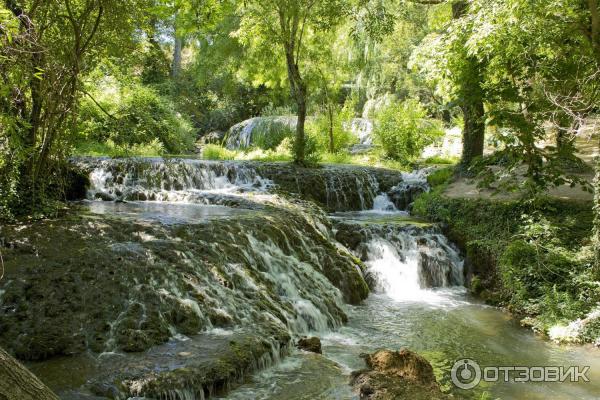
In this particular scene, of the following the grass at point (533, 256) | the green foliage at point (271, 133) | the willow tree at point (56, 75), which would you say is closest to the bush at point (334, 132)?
the green foliage at point (271, 133)

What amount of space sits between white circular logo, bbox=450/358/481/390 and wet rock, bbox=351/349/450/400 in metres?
0.59

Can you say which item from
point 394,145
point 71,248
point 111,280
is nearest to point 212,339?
point 111,280

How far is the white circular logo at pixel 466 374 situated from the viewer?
522cm

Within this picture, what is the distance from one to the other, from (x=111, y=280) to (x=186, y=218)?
105 inches

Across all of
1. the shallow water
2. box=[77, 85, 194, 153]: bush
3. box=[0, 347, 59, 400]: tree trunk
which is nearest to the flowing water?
the shallow water

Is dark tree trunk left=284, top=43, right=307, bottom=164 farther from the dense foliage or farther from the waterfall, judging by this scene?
the waterfall

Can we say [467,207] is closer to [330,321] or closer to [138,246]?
[330,321]

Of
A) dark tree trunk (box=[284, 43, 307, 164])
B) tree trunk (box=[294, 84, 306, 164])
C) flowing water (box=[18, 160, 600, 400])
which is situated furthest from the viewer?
tree trunk (box=[294, 84, 306, 164])

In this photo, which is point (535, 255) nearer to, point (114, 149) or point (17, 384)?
point (17, 384)

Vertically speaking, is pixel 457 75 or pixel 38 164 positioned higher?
pixel 457 75

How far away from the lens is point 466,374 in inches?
217

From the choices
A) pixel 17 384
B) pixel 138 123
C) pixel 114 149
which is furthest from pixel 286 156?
pixel 17 384

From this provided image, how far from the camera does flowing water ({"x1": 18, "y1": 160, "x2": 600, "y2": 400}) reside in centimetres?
511

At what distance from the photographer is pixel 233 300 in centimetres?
614
